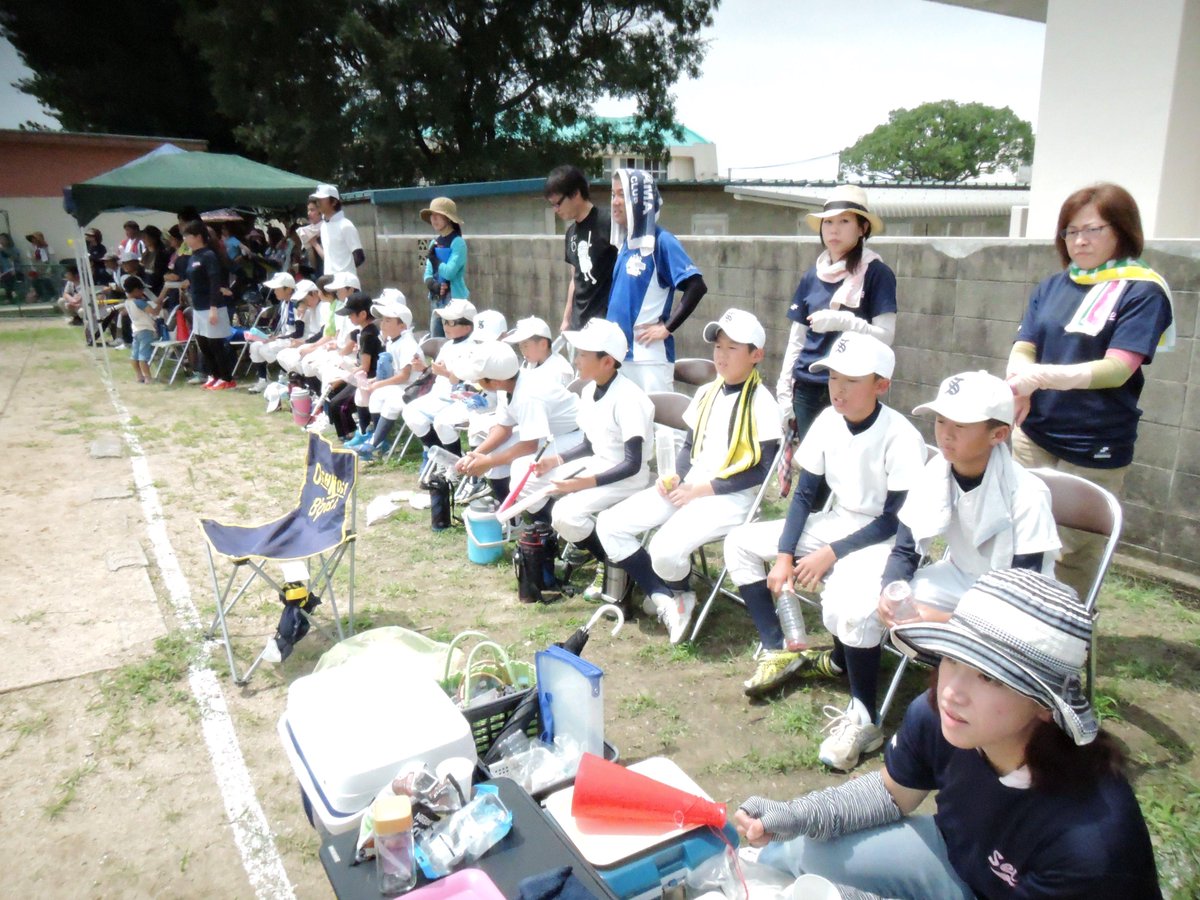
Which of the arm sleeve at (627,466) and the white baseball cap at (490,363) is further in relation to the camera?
the white baseball cap at (490,363)

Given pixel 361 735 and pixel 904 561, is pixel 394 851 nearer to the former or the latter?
pixel 361 735

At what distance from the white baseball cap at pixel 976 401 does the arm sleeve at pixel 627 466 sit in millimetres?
1713

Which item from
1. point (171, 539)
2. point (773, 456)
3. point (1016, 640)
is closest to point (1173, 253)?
point (773, 456)

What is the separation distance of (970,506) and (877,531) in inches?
18.0

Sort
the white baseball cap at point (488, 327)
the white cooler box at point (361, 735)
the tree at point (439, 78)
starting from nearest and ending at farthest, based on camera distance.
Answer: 1. the white cooler box at point (361, 735)
2. the white baseball cap at point (488, 327)
3. the tree at point (439, 78)

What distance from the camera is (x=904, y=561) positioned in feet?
9.45

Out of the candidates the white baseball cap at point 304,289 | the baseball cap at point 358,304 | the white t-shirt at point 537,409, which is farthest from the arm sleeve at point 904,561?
the white baseball cap at point 304,289

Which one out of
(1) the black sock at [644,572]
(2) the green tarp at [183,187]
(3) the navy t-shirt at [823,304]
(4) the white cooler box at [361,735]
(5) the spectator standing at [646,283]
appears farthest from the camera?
(2) the green tarp at [183,187]

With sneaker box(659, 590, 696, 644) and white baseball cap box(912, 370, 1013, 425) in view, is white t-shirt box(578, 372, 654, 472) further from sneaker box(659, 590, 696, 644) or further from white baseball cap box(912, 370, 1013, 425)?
white baseball cap box(912, 370, 1013, 425)

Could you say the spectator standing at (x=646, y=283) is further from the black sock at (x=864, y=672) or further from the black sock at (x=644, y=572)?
the black sock at (x=864, y=672)

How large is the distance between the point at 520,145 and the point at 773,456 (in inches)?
740

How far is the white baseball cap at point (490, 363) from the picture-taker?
4602 millimetres

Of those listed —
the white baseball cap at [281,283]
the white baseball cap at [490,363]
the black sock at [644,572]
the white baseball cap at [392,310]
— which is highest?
the white baseball cap at [281,283]

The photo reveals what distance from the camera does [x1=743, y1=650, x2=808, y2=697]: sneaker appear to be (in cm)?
331
